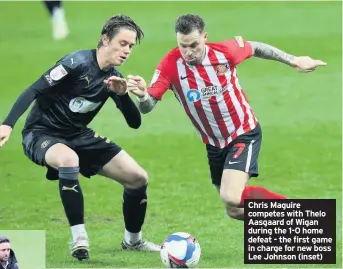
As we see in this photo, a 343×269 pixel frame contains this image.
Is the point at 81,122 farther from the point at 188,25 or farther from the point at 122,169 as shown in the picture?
the point at 188,25

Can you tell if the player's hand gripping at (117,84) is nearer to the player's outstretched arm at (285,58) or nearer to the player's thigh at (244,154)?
the player's thigh at (244,154)

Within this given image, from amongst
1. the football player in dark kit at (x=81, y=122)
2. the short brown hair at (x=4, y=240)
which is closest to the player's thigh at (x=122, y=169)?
the football player in dark kit at (x=81, y=122)

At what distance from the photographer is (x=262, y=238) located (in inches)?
377

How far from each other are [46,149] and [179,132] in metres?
6.82

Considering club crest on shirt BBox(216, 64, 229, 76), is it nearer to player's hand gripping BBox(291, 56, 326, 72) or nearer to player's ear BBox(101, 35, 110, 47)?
player's hand gripping BBox(291, 56, 326, 72)

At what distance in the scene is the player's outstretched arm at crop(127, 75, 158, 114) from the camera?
8961mm

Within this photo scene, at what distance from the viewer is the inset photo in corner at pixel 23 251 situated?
8695 mm

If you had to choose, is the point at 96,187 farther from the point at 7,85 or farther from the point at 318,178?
the point at 7,85

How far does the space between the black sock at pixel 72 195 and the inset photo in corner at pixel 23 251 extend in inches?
14.9

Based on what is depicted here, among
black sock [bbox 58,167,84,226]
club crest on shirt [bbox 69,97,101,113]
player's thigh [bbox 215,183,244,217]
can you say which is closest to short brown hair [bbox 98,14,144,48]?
club crest on shirt [bbox 69,97,101,113]

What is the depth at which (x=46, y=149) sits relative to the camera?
919 cm

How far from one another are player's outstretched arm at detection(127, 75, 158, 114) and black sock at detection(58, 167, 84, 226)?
2.45 feet

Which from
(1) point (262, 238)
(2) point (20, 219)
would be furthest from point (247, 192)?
(2) point (20, 219)

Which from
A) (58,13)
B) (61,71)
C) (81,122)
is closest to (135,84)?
(61,71)
